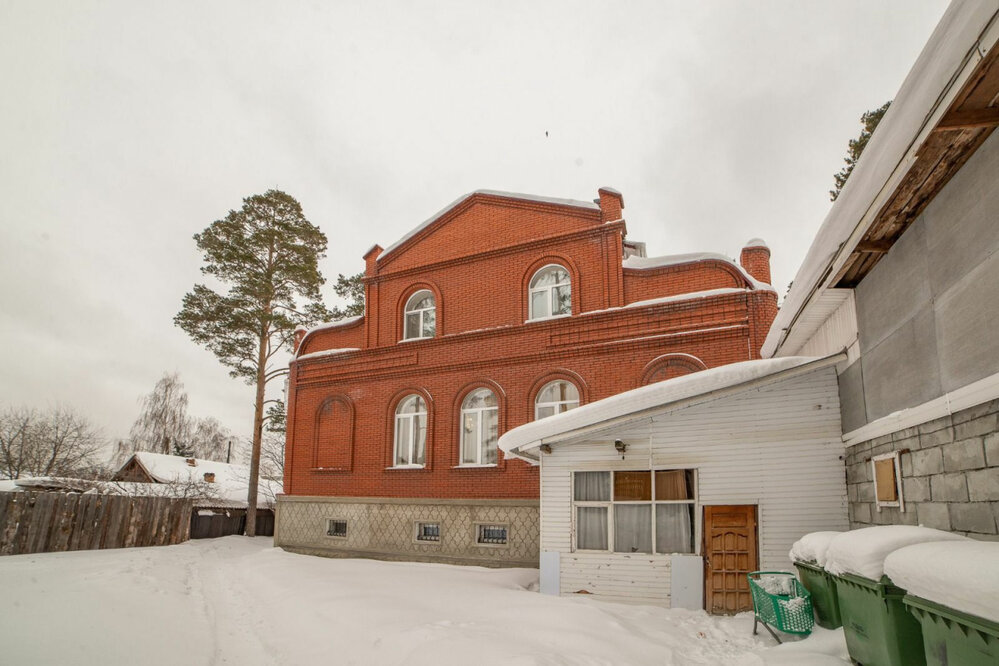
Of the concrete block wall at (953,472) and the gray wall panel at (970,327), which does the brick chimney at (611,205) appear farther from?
the gray wall panel at (970,327)

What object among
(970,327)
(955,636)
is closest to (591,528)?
(970,327)

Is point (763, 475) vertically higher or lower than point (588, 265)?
lower

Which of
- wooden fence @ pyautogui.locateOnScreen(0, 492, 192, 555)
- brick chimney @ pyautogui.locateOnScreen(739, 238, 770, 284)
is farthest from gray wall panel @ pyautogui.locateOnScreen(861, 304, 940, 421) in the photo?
wooden fence @ pyautogui.locateOnScreen(0, 492, 192, 555)

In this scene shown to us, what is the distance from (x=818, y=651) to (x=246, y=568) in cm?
1310

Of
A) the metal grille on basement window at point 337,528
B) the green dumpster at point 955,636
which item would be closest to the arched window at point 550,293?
the metal grille on basement window at point 337,528

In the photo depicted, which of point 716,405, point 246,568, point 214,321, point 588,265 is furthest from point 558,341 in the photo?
point 214,321

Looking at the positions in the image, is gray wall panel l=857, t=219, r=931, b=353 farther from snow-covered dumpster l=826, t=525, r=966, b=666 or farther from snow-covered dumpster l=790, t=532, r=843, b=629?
snow-covered dumpster l=790, t=532, r=843, b=629

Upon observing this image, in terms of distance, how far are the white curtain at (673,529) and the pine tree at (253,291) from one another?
1788 cm

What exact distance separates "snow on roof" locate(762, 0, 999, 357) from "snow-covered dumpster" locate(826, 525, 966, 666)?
287cm

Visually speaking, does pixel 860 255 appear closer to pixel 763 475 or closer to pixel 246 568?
pixel 763 475

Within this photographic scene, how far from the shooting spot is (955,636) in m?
3.88

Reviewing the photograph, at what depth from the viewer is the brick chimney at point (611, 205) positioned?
15734 millimetres

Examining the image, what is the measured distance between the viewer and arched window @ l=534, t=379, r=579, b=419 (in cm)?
1530

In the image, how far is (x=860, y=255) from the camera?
6949mm
